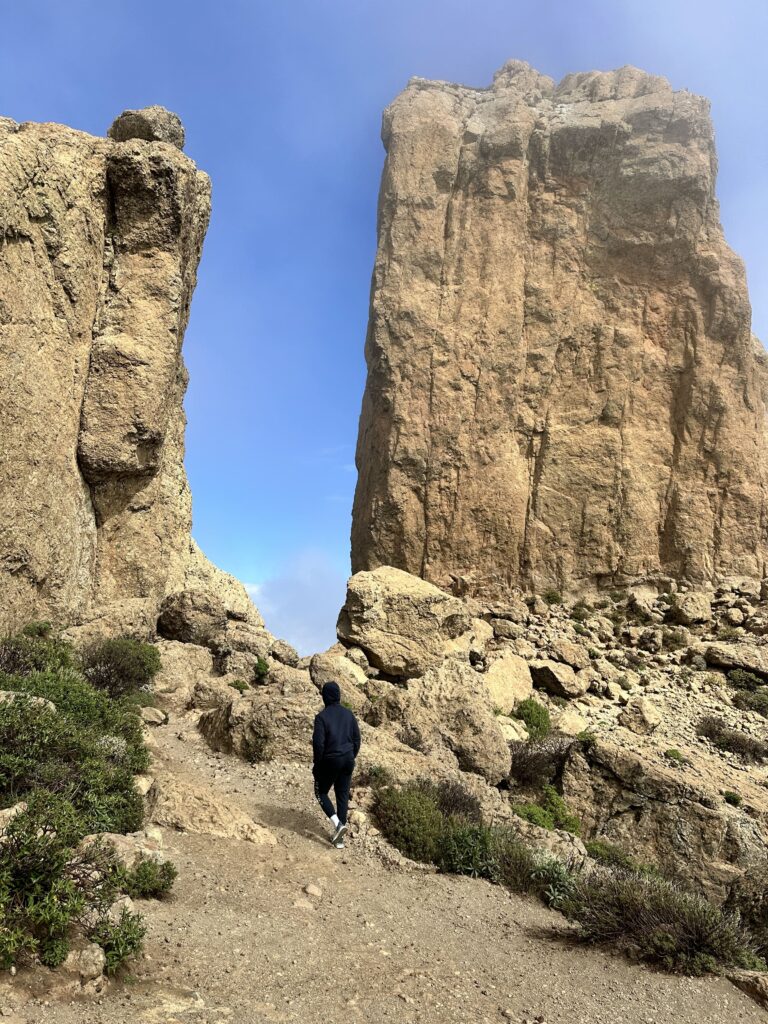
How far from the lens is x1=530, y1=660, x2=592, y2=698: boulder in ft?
61.5

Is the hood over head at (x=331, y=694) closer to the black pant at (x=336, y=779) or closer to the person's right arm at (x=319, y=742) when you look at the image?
the person's right arm at (x=319, y=742)

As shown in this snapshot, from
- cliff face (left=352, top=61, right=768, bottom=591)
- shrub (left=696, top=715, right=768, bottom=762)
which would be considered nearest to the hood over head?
shrub (left=696, top=715, right=768, bottom=762)

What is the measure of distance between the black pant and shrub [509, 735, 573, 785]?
4829 mm

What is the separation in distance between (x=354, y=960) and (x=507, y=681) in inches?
519

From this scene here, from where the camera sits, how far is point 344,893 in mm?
6504

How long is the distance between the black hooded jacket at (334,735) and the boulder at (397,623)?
396 inches

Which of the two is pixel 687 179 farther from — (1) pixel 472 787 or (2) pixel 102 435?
(1) pixel 472 787

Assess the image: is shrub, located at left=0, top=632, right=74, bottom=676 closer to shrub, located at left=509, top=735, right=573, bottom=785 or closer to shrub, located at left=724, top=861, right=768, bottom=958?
shrub, located at left=509, top=735, right=573, bottom=785

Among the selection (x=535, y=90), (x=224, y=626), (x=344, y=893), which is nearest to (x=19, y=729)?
(x=344, y=893)

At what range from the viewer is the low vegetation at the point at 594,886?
5816 mm

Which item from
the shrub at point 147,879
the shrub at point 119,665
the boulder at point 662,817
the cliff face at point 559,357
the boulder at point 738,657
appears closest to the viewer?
the shrub at point 147,879

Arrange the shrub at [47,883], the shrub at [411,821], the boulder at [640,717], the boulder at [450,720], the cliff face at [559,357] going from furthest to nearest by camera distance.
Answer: the cliff face at [559,357], the boulder at [640,717], the boulder at [450,720], the shrub at [411,821], the shrub at [47,883]

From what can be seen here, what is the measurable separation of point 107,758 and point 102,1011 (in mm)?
3764

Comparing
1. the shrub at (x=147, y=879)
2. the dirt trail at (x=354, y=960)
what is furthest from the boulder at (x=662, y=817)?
the shrub at (x=147, y=879)
